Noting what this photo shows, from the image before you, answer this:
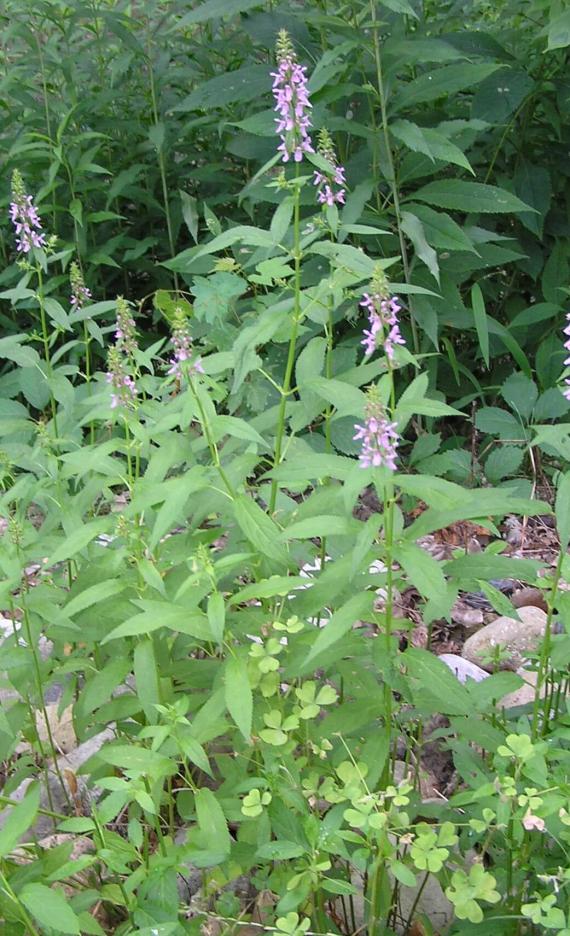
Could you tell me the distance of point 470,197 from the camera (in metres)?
3.76

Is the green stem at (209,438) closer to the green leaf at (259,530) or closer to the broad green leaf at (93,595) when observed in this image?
the green leaf at (259,530)

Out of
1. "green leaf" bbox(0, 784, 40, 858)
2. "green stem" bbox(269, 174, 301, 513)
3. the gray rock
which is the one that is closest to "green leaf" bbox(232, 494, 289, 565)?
"green stem" bbox(269, 174, 301, 513)

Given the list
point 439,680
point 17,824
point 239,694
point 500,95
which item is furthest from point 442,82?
point 17,824

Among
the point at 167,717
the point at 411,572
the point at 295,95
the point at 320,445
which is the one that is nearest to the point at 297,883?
the point at 167,717

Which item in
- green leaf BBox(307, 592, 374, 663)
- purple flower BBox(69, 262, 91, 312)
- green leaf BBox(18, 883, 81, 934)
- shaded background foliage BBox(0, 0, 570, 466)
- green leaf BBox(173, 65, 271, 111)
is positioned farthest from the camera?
green leaf BBox(173, 65, 271, 111)

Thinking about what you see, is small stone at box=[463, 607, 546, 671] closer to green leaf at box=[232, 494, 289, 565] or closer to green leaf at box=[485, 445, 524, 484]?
green leaf at box=[485, 445, 524, 484]

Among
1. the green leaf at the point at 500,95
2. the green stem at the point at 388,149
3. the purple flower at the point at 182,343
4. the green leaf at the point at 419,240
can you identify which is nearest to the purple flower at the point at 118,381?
the purple flower at the point at 182,343

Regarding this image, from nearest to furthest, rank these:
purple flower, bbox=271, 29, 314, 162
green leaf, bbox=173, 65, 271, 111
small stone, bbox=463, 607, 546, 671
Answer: purple flower, bbox=271, 29, 314, 162 → small stone, bbox=463, 607, 546, 671 → green leaf, bbox=173, 65, 271, 111

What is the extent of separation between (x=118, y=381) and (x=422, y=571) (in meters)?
0.75

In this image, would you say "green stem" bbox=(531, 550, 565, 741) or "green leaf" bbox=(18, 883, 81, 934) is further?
"green stem" bbox=(531, 550, 565, 741)

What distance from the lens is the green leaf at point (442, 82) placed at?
3574 millimetres

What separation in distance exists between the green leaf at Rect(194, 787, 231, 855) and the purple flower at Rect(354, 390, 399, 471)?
75 cm

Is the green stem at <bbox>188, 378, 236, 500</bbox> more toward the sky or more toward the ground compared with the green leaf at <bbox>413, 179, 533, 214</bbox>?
more toward the ground

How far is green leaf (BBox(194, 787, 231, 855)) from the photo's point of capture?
1.88 metres
